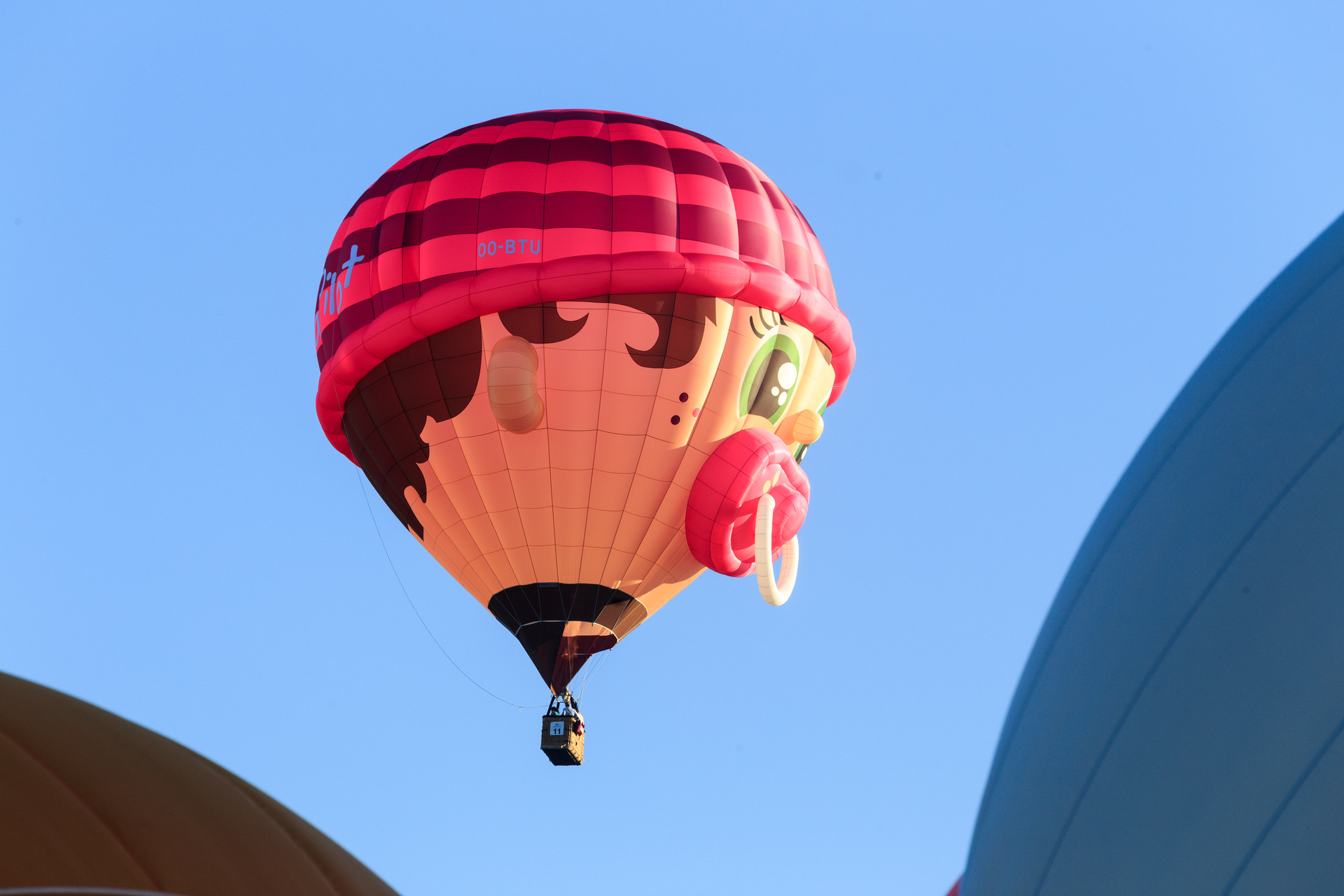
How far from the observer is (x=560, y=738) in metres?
15.0

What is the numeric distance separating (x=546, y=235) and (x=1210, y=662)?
10490 mm

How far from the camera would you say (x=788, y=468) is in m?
15.0

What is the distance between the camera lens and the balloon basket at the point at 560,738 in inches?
591

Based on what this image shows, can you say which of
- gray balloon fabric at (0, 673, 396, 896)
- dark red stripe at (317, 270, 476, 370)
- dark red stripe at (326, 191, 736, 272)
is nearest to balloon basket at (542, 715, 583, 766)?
dark red stripe at (317, 270, 476, 370)

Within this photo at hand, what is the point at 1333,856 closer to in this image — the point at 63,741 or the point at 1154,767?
the point at 1154,767

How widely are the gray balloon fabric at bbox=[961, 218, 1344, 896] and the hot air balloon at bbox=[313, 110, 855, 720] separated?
922 centimetres

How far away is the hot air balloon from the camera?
1420cm

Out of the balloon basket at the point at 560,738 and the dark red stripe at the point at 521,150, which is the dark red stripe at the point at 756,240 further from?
the balloon basket at the point at 560,738

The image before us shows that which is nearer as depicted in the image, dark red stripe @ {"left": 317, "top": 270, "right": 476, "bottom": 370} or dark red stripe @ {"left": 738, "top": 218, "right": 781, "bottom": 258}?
dark red stripe @ {"left": 317, "top": 270, "right": 476, "bottom": 370}

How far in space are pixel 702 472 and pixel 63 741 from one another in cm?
1051

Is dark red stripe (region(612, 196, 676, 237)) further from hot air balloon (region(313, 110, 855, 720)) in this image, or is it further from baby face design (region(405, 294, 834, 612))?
baby face design (region(405, 294, 834, 612))

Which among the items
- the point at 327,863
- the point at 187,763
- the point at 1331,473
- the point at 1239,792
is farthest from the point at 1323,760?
the point at 187,763

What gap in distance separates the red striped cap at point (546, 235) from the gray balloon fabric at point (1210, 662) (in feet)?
30.6

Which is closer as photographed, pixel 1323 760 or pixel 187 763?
pixel 1323 760
